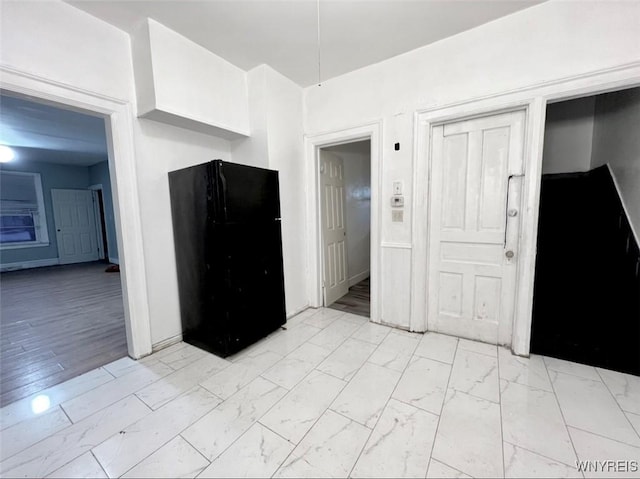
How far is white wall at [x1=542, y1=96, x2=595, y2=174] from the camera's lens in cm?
293

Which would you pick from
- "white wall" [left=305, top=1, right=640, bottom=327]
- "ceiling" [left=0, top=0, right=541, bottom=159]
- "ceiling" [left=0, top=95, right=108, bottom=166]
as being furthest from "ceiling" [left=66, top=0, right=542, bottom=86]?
"ceiling" [left=0, top=95, right=108, bottom=166]

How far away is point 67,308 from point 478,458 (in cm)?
488

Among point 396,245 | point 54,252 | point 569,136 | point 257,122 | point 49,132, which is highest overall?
point 49,132

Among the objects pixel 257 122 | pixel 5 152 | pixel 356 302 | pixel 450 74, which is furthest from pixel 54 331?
pixel 450 74

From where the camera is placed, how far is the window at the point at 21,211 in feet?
19.8

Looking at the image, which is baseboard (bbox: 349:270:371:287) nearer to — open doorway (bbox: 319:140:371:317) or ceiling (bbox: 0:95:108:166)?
open doorway (bbox: 319:140:371:317)

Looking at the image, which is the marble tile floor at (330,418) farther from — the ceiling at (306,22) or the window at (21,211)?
the window at (21,211)

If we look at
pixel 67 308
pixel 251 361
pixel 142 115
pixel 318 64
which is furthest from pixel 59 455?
pixel 318 64

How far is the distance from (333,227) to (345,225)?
44cm

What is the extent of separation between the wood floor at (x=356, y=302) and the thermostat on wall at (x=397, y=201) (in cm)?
140

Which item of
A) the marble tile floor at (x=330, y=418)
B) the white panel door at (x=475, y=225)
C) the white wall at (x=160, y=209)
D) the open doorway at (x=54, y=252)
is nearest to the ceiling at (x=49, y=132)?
the open doorway at (x=54, y=252)

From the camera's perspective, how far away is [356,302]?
363 centimetres

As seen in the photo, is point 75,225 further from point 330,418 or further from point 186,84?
point 330,418

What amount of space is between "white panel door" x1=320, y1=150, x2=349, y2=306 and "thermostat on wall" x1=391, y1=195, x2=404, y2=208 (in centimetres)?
102
